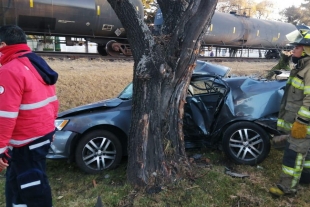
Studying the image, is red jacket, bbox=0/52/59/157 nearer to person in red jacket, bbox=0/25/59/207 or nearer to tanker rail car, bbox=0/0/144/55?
person in red jacket, bbox=0/25/59/207

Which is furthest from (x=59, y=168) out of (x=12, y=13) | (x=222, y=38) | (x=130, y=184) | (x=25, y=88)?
(x=222, y=38)

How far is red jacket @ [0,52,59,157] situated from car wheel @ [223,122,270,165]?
2463 millimetres

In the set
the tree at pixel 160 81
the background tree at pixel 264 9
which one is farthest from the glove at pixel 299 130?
the background tree at pixel 264 9

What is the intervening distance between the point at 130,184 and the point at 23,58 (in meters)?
1.82

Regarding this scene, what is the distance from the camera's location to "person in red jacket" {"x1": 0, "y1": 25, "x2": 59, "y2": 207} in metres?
2.38

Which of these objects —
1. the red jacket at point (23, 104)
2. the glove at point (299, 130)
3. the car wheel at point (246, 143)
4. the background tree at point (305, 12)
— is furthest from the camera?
the background tree at point (305, 12)

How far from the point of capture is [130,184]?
11.6 feet

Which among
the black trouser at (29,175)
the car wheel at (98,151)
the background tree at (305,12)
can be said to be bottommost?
the car wheel at (98,151)

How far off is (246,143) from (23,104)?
2.92 meters

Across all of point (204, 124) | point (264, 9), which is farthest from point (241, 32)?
point (264, 9)

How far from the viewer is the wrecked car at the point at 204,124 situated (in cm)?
407

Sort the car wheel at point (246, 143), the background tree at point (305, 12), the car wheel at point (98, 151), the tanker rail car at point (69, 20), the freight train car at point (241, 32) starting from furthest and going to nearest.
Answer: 1. the background tree at point (305, 12)
2. the freight train car at point (241, 32)
3. the tanker rail car at point (69, 20)
4. the car wheel at point (246, 143)
5. the car wheel at point (98, 151)

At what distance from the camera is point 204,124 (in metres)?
4.49

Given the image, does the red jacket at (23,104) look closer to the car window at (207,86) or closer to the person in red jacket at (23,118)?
the person in red jacket at (23,118)
